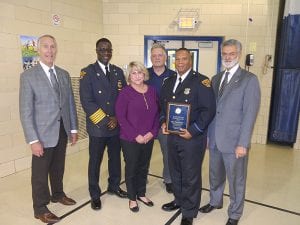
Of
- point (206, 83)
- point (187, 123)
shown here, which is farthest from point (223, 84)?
point (187, 123)

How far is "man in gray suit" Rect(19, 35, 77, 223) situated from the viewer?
2238 millimetres

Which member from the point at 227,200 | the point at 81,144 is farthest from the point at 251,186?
the point at 81,144

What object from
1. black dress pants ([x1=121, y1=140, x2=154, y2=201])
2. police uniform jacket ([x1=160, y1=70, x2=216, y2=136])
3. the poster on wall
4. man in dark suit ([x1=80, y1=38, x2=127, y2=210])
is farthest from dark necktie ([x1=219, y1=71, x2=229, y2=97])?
the poster on wall

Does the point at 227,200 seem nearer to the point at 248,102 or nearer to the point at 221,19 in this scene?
the point at 248,102

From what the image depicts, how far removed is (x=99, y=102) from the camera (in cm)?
251

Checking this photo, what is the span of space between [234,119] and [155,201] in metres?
1.24

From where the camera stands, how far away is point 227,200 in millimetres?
2857

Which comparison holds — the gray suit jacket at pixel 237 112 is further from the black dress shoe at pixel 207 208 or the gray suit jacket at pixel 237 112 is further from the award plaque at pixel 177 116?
the black dress shoe at pixel 207 208

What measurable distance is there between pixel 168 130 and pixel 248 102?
2.21ft

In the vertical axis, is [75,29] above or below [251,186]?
above

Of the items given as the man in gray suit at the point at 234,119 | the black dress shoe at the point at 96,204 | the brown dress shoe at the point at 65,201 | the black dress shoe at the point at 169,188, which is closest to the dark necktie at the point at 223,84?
the man in gray suit at the point at 234,119

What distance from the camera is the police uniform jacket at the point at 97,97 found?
2.46 metres

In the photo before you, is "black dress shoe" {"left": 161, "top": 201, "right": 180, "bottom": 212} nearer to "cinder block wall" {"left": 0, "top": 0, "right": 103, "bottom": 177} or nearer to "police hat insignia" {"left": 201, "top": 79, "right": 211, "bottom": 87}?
"police hat insignia" {"left": 201, "top": 79, "right": 211, "bottom": 87}

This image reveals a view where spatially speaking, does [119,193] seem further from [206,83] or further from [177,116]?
[206,83]
